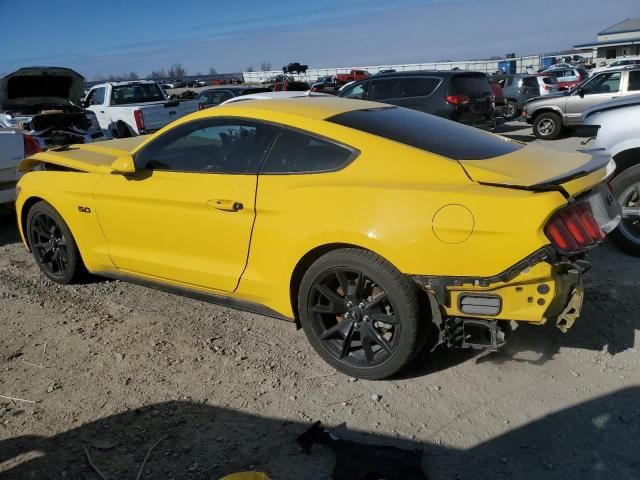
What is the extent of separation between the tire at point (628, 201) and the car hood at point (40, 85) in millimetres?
10241

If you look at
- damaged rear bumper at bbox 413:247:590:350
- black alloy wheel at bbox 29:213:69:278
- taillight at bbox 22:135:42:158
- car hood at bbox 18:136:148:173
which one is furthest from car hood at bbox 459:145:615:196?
taillight at bbox 22:135:42:158

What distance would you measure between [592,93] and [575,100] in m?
0.39

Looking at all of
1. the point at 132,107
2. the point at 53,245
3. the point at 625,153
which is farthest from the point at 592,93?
the point at 53,245

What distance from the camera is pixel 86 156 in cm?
465

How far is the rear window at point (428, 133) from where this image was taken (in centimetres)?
317

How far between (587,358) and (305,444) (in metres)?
1.84

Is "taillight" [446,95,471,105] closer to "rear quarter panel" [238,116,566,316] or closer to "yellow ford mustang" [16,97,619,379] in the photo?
"yellow ford mustang" [16,97,619,379]

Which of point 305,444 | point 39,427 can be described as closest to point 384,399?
point 305,444

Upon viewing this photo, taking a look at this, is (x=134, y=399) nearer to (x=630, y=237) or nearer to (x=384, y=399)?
(x=384, y=399)

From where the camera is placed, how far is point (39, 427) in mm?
2906

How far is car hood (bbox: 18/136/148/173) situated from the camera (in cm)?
435

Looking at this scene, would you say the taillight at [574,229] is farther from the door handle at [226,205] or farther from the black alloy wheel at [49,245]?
the black alloy wheel at [49,245]

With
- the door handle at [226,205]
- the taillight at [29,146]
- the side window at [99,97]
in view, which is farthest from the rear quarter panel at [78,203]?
the side window at [99,97]

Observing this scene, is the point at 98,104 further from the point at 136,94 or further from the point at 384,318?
the point at 384,318
